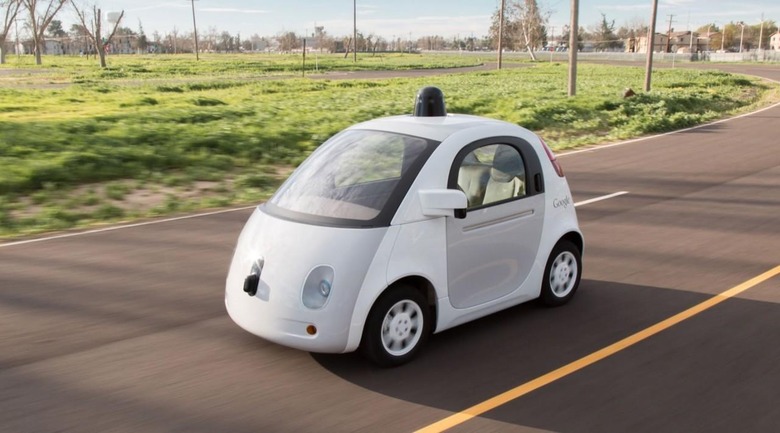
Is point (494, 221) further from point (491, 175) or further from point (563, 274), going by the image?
point (563, 274)

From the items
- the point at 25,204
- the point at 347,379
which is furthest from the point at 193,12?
the point at 347,379

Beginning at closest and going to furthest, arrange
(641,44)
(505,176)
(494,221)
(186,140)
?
(494,221)
(505,176)
(186,140)
(641,44)

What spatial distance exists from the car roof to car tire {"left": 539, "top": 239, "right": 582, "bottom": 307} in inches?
45.8

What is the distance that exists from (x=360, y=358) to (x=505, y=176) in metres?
1.78

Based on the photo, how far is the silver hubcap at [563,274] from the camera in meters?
6.20

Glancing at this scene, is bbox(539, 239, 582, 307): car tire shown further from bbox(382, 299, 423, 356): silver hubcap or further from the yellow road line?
bbox(382, 299, 423, 356): silver hubcap

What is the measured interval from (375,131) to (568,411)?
2.50 m

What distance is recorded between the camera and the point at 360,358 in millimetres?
5156

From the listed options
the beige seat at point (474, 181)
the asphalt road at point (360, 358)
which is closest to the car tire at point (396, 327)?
the asphalt road at point (360, 358)

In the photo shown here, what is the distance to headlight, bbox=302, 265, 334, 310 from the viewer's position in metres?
4.70

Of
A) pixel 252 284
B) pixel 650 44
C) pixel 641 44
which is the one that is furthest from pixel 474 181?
pixel 641 44

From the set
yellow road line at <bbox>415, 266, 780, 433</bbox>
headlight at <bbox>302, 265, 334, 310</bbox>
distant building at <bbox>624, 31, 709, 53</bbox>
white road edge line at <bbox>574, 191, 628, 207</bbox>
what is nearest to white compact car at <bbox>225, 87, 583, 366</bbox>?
headlight at <bbox>302, 265, 334, 310</bbox>

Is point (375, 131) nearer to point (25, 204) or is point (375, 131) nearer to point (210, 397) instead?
point (210, 397)

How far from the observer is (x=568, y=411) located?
4465 mm
